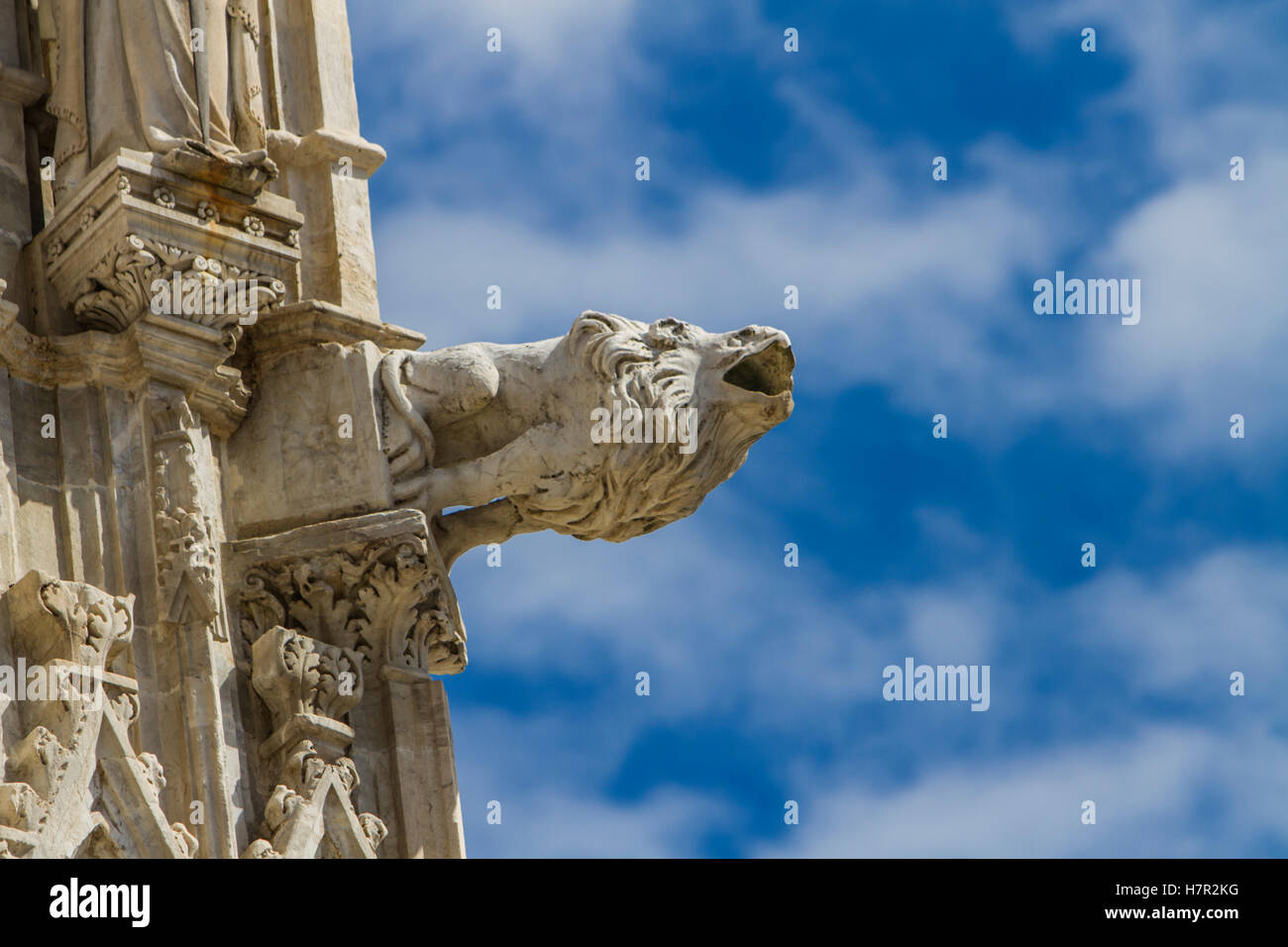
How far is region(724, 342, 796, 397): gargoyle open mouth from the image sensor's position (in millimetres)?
15547

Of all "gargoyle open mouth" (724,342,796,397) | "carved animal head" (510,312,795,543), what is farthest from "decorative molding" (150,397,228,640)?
"gargoyle open mouth" (724,342,796,397)

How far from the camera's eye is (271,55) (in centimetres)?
1645

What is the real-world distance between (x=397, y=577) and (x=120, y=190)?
1.96 metres

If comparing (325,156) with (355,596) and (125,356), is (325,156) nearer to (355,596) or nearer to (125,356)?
(125,356)

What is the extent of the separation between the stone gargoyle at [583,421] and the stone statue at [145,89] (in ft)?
4.10

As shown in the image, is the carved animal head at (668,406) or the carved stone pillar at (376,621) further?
the carved animal head at (668,406)

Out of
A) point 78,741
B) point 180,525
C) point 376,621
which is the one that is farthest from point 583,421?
point 78,741

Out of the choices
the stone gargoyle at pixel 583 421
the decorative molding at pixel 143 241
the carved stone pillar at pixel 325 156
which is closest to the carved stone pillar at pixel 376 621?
the stone gargoyle at pixel 583 421

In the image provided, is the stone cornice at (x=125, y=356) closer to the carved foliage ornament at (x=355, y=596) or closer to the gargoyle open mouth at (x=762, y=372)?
the carved foliage ornament at (x=355, y=596)

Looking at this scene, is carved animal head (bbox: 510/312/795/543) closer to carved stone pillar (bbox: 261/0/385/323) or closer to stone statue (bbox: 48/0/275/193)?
carved stone pillar (bbox: 261/0/385/323)

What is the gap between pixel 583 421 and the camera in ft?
50.9

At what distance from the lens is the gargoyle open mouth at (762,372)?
15.5 meters

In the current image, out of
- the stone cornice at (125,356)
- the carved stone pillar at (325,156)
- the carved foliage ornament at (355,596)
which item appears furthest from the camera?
the carved stone pillar at (325,156)
